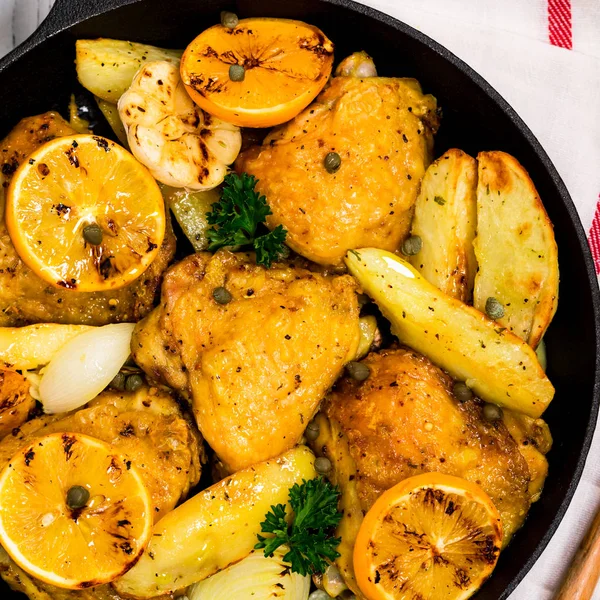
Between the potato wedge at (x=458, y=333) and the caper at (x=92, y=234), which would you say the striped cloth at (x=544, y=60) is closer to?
the potato wedge at (x=458, y=333)

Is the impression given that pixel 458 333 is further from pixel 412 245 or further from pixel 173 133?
pixel 173 133

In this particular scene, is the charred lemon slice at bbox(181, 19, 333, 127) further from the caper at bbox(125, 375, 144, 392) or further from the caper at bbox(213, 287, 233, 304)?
the caper at bbox(125, 375, 144, 392)

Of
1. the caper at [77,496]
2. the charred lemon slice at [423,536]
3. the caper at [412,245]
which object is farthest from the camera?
the caper at [412,245]

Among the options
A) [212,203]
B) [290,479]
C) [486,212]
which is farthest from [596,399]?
[212,203]

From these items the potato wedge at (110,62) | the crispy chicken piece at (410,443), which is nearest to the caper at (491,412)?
the crispy chicken piece at (410,443)

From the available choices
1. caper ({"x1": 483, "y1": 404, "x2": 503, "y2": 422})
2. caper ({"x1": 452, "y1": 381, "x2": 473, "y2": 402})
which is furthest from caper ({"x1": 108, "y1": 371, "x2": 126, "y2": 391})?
caper ({"x1": 483, "y1": 404, "x2": 503, "y2": 422})

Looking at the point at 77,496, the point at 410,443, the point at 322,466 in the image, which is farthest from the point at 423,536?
the point at 77,496
